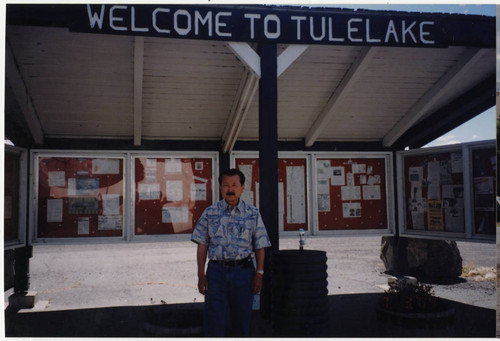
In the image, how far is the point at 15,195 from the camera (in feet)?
23.1

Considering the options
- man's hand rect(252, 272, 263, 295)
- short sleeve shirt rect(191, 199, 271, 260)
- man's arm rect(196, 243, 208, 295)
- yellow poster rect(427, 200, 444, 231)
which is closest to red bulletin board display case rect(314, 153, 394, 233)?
yellow poster rect(427, 200, 444, 231)

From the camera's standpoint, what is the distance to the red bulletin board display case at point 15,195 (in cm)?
680

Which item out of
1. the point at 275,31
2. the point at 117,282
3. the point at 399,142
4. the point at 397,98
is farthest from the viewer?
the point at 117,282

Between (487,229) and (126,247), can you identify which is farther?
(126,247)

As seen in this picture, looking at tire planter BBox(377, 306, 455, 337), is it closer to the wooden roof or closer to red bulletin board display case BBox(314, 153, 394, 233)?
the wooden roof

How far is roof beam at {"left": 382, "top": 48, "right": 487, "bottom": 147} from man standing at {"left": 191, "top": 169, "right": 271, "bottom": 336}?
4.06 metres

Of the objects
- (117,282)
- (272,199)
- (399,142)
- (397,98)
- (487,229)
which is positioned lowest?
(117,282)

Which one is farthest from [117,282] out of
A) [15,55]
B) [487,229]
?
[487,229]

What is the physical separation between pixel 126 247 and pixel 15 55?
11.8m

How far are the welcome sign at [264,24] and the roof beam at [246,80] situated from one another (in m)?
0.12

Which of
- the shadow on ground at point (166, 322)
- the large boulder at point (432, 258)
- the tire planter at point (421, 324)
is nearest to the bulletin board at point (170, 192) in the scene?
the shadow on ground at point (166, 322)

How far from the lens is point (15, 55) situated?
18.7 feet

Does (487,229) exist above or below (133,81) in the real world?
below

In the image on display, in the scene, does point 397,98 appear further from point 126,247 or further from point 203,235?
point 126,247
